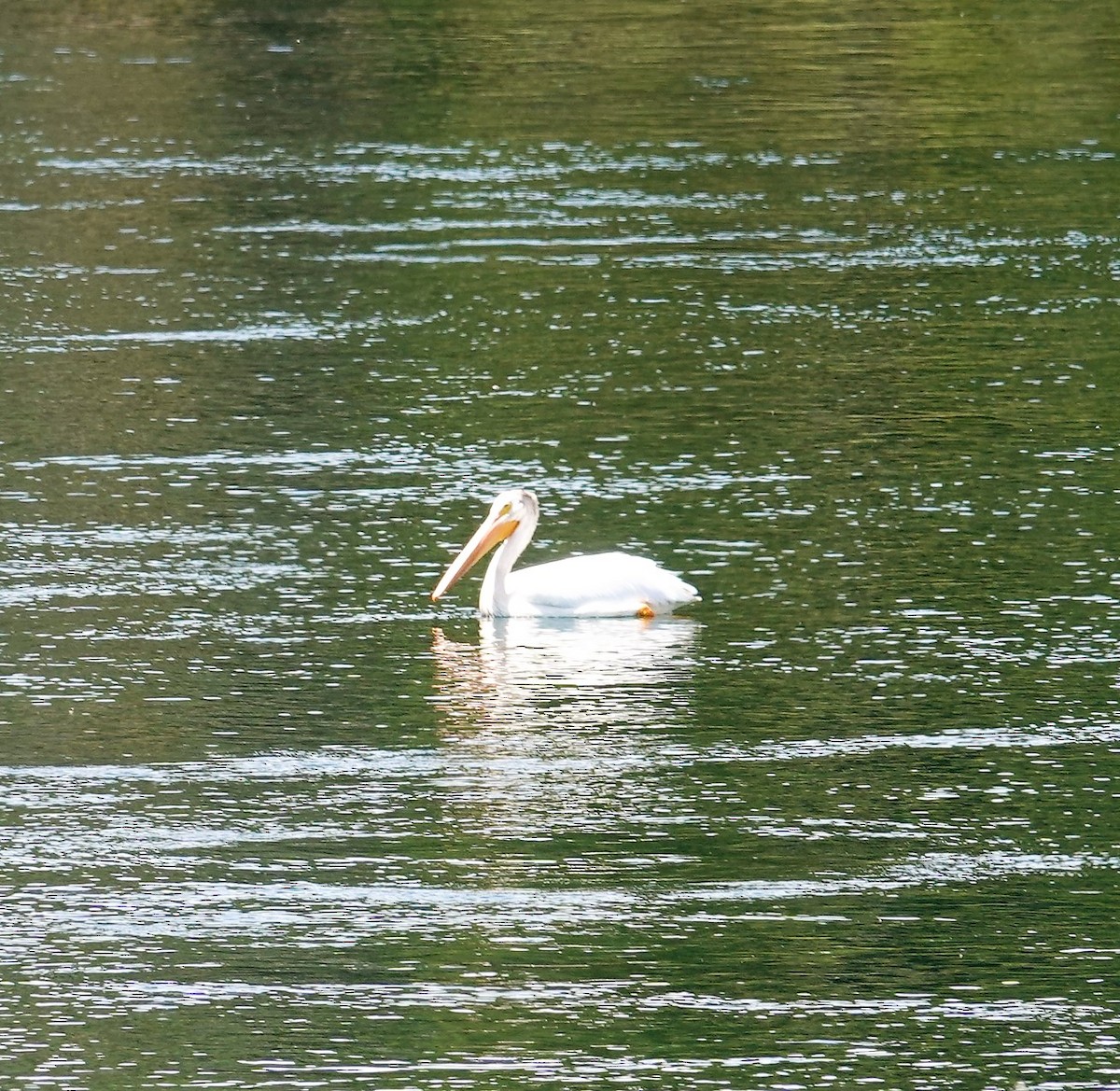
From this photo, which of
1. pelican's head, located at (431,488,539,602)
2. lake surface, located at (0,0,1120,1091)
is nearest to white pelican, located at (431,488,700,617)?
pelican's head, located at (431,488,539,602)

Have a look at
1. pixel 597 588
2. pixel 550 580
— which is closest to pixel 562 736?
pixel 597 588

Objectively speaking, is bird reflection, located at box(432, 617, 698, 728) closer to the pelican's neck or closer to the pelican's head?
the pelican's neck

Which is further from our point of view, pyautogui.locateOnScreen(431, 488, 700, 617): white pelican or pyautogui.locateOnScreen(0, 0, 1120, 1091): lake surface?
pyautogui.locateOnScreen(431, 488, 700, 617): white pelican

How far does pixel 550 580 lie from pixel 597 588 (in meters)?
0.26

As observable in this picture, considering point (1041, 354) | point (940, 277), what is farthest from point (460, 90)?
point (1041, 354)

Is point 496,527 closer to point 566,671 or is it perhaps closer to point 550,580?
point 550,580

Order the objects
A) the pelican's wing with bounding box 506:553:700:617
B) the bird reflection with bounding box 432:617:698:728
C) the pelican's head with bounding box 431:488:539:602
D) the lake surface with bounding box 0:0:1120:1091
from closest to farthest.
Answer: the lake surface with bounding box 0:0:1120:1091, the bird reflection with bounding box 432:617:698:728, the pelican's wing with bounding box 506:553:700:617, the pelican's head with bounding box 431:488:539:602

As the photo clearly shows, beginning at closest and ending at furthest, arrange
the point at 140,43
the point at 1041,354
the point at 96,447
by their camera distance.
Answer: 1. the point at 96,447
2. the point at 1041,354
3. the point at 140,43

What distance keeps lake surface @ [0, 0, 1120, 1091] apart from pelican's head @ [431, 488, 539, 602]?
0.56ft

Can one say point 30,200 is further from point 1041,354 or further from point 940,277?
point 1041,354

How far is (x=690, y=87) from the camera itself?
2730 centimetres

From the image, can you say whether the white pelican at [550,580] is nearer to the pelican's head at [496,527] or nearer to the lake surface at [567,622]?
the pelican's head at [496,527]

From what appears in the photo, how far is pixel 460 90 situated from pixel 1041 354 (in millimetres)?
12157

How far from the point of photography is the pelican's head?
12078 mm
